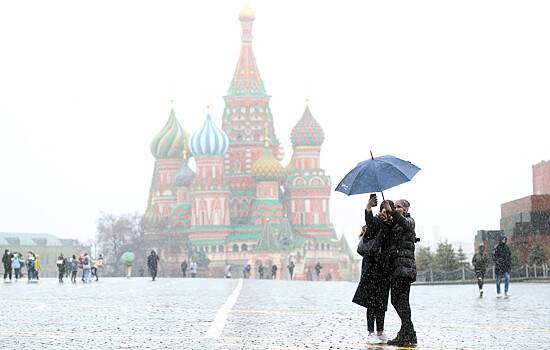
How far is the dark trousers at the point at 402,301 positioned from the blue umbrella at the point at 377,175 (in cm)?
95

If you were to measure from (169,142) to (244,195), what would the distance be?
1196cm

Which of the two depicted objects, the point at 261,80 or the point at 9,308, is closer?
the point at 9,308

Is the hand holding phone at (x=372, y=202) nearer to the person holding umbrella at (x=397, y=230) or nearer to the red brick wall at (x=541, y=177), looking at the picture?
the person holding umbrella at (x=397, y=230)

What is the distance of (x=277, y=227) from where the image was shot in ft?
419

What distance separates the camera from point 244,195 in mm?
133250

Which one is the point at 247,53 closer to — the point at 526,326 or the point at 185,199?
the point at 185,199

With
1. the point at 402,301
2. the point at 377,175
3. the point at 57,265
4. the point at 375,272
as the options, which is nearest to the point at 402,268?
the point at 402,301

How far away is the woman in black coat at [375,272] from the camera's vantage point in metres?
12.7

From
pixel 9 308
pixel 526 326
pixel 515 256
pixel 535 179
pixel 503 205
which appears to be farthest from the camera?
pixel 535 179

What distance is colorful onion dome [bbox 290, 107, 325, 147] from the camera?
13738cm

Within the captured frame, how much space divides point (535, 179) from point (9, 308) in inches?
1542

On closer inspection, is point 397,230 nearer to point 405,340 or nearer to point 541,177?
point 405,340

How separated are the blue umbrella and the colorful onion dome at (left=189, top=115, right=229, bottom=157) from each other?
119m

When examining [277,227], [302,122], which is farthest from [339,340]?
[302,122]
